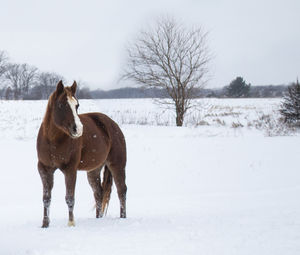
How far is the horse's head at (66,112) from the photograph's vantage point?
4.09 m

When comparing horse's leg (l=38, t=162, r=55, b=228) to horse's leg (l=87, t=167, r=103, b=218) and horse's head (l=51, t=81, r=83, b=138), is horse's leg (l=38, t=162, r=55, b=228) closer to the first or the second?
horse's head (l=51, t=81, r=83, b=138)

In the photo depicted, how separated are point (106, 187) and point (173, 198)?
2.71m

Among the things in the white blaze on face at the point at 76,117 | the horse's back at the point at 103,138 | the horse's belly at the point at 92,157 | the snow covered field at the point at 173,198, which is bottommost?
the snow covered field at the point at 173,198

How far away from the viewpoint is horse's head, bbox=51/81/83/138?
13.4ft

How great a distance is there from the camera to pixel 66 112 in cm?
420

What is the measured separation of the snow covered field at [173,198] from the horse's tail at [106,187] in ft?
0.91

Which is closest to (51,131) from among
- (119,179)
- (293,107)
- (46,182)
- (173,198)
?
(46,182)

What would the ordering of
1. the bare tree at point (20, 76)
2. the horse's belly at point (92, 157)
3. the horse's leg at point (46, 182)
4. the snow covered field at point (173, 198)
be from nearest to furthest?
the snow covered field at point (173, 198), the horse's leg at point (46, 182), the horse's belly at point (92, 157), the bare tree at point (20, 76)

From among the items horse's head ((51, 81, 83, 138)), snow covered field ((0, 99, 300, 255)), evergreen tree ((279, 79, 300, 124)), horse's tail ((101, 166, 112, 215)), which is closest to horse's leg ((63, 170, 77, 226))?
snow covered field ((0, 99, 300, 255))

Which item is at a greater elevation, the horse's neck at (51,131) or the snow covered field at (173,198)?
the horse's neck at (51,131)

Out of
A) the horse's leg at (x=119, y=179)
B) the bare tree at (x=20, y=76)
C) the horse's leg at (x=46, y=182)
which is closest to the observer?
the horse's leg at (x=46, y=182)

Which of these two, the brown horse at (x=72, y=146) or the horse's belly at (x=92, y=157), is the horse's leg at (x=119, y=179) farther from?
the horse's belly at (x=92, y=157)

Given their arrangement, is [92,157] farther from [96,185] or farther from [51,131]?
[96,185]

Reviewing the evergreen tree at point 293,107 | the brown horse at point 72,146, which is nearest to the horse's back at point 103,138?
the brown horse at point 72,146
